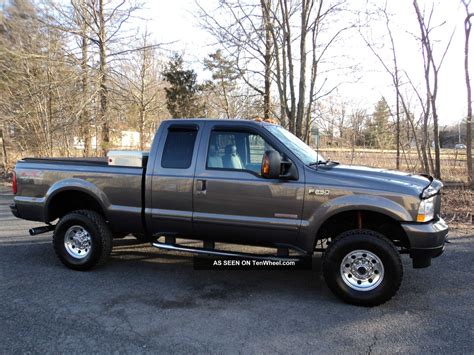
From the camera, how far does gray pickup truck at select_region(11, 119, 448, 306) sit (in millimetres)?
3826

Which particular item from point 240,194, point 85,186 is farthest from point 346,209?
point 85,186

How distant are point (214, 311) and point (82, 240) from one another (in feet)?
7.34

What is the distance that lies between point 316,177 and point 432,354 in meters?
1.87

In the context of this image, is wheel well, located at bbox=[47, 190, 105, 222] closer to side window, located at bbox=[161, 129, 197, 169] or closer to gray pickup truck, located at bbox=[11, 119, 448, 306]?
gray pickup truck, located at bbox=[11, 119, 448, 306]

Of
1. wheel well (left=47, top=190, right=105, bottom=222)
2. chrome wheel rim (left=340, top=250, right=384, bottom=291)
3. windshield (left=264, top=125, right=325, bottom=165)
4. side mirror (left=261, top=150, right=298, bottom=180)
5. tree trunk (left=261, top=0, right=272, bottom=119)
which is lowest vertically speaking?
chrome wheel rim (left=340, top=250, right=384, bottom=291)

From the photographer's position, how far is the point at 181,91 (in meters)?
25.2

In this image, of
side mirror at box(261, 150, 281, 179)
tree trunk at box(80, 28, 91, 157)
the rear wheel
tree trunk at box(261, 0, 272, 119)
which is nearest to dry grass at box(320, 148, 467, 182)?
tree trunk at box(261, 0, 272, 119)

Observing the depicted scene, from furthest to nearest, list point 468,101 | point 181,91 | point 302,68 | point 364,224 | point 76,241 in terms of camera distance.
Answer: point 181,91
point 302,68
point 468,101
point 76,241
point 364,224

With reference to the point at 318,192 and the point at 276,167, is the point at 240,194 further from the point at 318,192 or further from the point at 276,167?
the point at 318,192

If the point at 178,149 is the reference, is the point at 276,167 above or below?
below

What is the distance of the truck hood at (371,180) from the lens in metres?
3.80

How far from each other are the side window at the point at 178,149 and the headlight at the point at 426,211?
8.34ft

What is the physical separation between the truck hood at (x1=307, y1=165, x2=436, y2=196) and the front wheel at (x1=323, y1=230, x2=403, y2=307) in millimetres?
504

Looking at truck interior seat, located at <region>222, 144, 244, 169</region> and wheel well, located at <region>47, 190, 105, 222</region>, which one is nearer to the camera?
truck interior seat, located at <region>222, 144, 244, 169</region>
